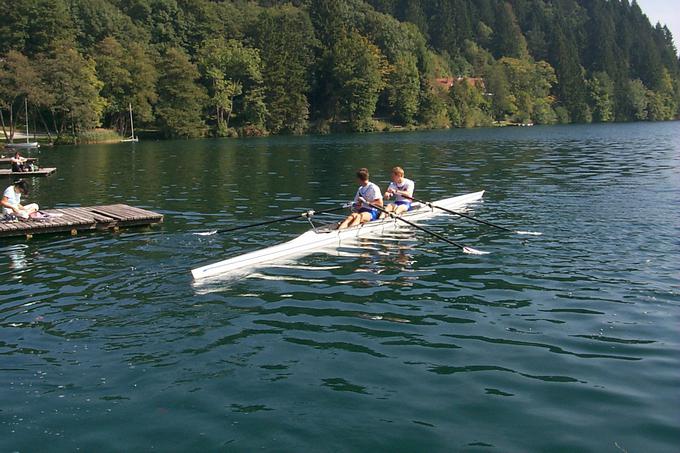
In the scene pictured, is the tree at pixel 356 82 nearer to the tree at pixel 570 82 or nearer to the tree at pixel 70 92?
the tree at pixel 70 92

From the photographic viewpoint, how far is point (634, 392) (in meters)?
8.12

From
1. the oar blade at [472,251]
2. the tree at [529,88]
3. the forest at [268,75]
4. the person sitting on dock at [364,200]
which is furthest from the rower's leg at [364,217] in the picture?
the tree at [529,88]

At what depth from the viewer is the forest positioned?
8131 centimetres

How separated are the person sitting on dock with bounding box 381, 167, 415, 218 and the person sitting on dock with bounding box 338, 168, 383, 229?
50.1 inches

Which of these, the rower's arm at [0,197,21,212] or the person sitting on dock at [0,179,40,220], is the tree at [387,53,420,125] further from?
the rower's arm at [0,197,21,212]

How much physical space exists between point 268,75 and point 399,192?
87.9m

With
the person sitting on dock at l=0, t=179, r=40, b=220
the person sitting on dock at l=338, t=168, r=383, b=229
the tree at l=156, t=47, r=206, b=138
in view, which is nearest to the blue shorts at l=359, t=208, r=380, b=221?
the person sitting on dock at l=338, t=168, r=383, b=229

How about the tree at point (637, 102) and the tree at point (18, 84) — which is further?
the tree at point (637, 102)

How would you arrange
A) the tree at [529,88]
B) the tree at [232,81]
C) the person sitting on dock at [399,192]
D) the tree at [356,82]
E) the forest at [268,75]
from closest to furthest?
the person sitting on dock at [399,192]
the forest at [268,75]
the tree at [232,81]
the tree at [356,82]
the tree at [529,88]

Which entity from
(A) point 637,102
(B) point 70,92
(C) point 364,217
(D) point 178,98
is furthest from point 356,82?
(C) point 364,217

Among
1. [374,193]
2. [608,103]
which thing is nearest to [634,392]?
[374,193]

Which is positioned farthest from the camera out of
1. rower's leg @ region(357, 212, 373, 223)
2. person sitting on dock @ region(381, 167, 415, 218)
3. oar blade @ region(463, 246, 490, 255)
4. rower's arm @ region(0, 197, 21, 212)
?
person sitting on dock @ region(381, 167, 415, 218)

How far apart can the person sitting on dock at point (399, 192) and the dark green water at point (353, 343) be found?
1253 millimetres

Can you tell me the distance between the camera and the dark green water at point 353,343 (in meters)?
7.30
